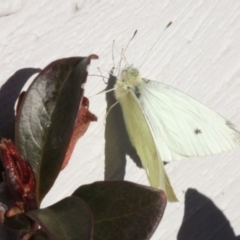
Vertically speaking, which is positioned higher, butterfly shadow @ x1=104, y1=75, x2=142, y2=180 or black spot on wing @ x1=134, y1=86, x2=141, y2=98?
black spot on wing @ x1=134, y1=86, x2=141, y2=98

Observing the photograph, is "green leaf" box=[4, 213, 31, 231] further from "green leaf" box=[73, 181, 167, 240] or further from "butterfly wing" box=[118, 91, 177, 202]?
"butterfly wing" box=[118, 91, 177, 202]

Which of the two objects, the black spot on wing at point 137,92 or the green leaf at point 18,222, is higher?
the black spot on wing at point 137,92

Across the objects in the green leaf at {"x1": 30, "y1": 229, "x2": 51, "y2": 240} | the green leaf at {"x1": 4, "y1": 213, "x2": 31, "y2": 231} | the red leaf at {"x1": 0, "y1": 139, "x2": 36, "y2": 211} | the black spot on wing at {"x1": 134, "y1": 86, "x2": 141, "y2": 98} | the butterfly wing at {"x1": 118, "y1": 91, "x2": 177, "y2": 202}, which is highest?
the black spot on wing at {"x1": 134, "y1": 86, "x2": 141, "y2": 98}

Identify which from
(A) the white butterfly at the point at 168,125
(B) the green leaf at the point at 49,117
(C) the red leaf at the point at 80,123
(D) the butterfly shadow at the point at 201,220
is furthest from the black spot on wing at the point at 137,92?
(B) the green leaf at the point at 49,117

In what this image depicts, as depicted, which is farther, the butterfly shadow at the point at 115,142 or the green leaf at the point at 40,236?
the butterfly shadow at the point at 115,142

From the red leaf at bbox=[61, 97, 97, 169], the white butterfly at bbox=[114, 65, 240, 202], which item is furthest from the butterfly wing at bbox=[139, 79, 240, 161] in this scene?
the red leaf at bbox=[61, 97, 97, 169]

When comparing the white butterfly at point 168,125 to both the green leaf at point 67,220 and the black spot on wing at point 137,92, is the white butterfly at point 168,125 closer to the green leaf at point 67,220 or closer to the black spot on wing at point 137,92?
the black spot on wing at point 137,92

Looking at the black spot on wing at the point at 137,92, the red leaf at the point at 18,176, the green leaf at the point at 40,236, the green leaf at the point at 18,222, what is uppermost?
the black spot on wing at the point at 137,92

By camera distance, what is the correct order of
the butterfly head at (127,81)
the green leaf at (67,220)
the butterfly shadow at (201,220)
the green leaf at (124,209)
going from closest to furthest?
the green leaf at (67,220)
the green leaf at (124,209)
the butterfly head at (127,81)
the butterfly shadow at (201,220)
